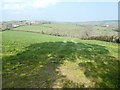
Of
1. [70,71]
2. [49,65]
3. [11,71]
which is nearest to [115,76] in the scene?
[70,71]

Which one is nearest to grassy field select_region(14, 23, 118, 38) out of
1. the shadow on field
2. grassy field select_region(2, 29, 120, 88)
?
the shadow on field

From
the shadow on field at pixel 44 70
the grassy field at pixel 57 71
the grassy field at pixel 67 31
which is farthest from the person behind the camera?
the grassy field at pixel 67 31

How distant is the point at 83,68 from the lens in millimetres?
Answer: 19328

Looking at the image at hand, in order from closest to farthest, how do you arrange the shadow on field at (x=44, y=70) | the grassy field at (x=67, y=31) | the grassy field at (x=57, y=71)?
1. the grassy field at (x=57, y=71)
2. the shadow on field at (x=44, y=70)
3. the grassy field at (x=67, y=31)

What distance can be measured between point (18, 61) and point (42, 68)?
11.1 ft

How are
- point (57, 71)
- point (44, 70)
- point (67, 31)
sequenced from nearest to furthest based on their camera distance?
point (57, 71)
point (44, 70)
point (67, 31)

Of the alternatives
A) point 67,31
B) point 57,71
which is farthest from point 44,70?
point 67,31

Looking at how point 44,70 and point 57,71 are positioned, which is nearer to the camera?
point 57,71

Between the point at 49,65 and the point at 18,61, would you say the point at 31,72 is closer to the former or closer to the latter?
the point at 49,65

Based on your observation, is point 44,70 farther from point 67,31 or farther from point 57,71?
point 67,31

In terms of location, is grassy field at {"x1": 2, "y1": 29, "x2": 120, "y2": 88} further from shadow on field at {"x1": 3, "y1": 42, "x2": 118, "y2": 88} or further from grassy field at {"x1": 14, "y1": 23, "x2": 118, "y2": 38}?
grassy field at {"x1": 14, "y1": 23, "x2": 118, "y2": 38}

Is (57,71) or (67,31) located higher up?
(57,71)

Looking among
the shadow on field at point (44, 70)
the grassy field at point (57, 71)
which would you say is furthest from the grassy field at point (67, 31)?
the grassy field at point (57, 71)

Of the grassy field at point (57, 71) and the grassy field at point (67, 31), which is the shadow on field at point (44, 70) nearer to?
the grassy field at point (57, 71)
